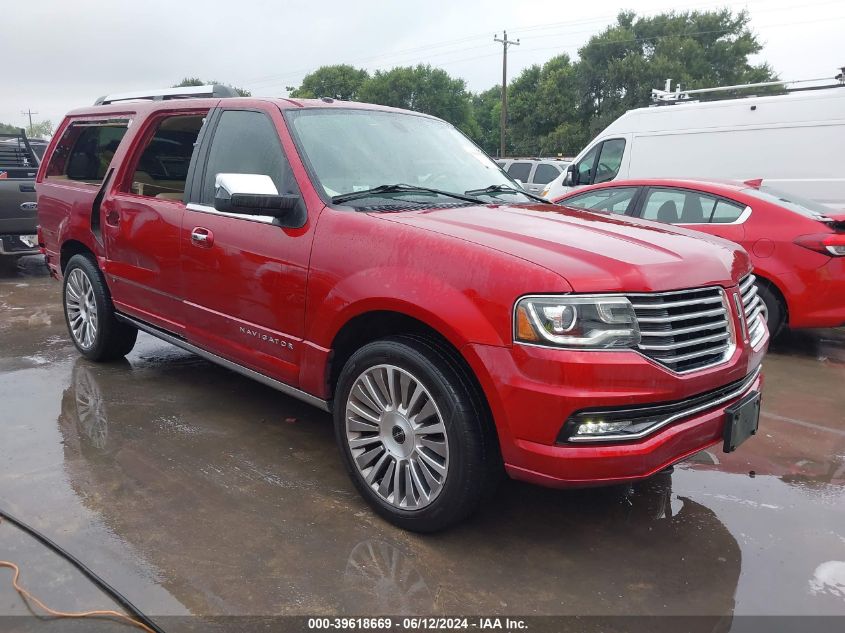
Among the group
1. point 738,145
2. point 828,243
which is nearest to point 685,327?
point 828,243

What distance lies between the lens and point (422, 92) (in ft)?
226

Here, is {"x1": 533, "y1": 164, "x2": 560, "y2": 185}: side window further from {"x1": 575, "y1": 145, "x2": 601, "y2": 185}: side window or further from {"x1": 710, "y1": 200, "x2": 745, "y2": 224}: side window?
{"x1": 710, "y1": 200, "x2": 745, "y2": 224}: side window

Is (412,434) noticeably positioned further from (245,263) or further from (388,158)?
(388,158)

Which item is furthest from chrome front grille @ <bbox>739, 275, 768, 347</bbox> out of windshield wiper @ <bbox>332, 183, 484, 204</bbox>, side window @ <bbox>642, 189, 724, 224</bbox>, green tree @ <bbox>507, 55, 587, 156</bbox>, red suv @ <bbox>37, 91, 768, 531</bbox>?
green tree @ <bbox>507, 55, 587, 156</bbox>

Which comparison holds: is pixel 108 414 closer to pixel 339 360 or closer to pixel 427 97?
pixel 339 360

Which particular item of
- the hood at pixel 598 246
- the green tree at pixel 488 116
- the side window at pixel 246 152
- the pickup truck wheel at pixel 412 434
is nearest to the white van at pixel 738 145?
the hood at pixel 598 246

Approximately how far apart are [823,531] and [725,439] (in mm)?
808

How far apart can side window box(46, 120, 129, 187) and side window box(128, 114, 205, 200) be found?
95cm

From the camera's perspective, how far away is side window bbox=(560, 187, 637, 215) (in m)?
6.81

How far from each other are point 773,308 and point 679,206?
127 centimetres

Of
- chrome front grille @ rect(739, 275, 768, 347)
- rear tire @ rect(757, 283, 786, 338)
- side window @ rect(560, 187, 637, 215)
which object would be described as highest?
side window @ rect(560, 187, 637, 215)

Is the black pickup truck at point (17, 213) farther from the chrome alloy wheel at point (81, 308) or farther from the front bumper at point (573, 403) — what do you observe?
the front bumper at point (573, 403)

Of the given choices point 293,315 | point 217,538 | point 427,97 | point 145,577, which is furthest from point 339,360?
point 427,97

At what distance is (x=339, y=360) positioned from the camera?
10.8 ft
